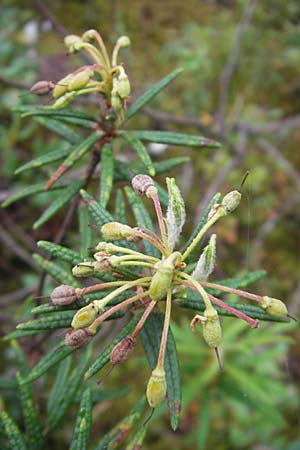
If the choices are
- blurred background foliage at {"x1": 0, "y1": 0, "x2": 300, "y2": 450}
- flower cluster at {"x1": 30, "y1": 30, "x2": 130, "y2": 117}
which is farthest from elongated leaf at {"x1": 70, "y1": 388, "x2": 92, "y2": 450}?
blurred background foliage at {"x1": 0, "y1": 0, "x2": 300, "y2": 450}

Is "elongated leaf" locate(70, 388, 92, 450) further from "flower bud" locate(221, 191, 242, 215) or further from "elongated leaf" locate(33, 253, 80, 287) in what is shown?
"flower bud" locate(221, 191, 242, 215)

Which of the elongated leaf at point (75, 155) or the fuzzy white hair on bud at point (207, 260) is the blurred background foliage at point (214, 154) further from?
the fuzzy white hair on bud at point (207, 260)

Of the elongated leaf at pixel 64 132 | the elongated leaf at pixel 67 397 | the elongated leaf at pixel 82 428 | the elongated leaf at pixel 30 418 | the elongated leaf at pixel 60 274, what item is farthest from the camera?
the elongated leaf at pixel 64 132

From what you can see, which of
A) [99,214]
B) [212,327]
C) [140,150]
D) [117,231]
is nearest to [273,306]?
[212,327]

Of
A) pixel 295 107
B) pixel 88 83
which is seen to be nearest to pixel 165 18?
pixel 295 107

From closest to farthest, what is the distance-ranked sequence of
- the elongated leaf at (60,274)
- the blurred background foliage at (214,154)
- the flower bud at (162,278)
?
the flower bud at (162,278) < the elongated leaf at (60,274) < the blurred background foliage at (214,154)

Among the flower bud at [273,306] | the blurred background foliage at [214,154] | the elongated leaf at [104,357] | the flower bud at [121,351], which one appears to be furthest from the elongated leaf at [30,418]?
the blurred background foliage at [214,154]
